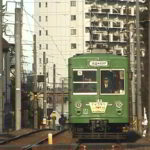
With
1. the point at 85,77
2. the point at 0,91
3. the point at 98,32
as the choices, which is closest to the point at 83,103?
the point at 85,77

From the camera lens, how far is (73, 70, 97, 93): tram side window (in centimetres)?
2139

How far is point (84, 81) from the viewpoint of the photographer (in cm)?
2136

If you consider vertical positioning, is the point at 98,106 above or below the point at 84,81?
below

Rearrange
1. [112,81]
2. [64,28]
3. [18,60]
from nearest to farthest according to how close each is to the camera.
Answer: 1. [112,81]
2. [18,60]
3. [64,28]

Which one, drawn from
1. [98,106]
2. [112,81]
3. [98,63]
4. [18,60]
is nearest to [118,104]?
[98,106]

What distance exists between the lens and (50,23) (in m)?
101

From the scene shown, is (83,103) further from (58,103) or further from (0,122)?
(58,103)

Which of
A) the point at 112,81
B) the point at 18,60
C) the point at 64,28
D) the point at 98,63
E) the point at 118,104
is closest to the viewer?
the point at 112,81

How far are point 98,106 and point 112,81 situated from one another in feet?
3.89

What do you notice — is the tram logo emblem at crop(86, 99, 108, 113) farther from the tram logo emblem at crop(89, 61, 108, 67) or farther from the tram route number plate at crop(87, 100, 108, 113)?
the tram logo emblem at crop(89, 61, 108, 67)

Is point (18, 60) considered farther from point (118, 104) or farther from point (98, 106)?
point (118, 104)

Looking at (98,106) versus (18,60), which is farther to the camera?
(18,60)

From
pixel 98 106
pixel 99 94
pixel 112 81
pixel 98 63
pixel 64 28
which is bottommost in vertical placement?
pixel 98 106

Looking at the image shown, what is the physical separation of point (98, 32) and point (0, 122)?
77512mm
